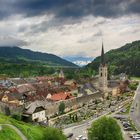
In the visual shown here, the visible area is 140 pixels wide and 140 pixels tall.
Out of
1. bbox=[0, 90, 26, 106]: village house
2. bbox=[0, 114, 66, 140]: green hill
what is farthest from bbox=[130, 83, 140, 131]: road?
bbox=[0, 90, 26, 106]: village house

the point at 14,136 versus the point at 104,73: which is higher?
the point at 104,73

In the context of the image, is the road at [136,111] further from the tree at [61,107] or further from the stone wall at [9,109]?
the stone wall at [9,109]

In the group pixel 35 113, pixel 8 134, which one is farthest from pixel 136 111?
pixel 8 134

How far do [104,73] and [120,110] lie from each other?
1382 inches

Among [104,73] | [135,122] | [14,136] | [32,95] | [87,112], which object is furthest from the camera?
[104,73]

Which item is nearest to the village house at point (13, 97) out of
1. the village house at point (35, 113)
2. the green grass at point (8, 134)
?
the village house at point (35, 113)

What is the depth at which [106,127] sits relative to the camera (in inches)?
2544

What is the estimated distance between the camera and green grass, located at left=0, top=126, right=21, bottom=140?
55.7 m

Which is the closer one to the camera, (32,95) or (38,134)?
(38,134)

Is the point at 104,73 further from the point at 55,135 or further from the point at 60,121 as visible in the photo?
the point at 55,135

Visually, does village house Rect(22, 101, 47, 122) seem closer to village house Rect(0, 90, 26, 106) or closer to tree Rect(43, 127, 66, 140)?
village house Rect(0, 90, 26, 106)

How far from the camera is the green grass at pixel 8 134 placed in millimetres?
55694

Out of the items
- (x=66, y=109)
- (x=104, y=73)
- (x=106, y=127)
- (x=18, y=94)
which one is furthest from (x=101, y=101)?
(x=106, y=127)

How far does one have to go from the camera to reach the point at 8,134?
57.2m
